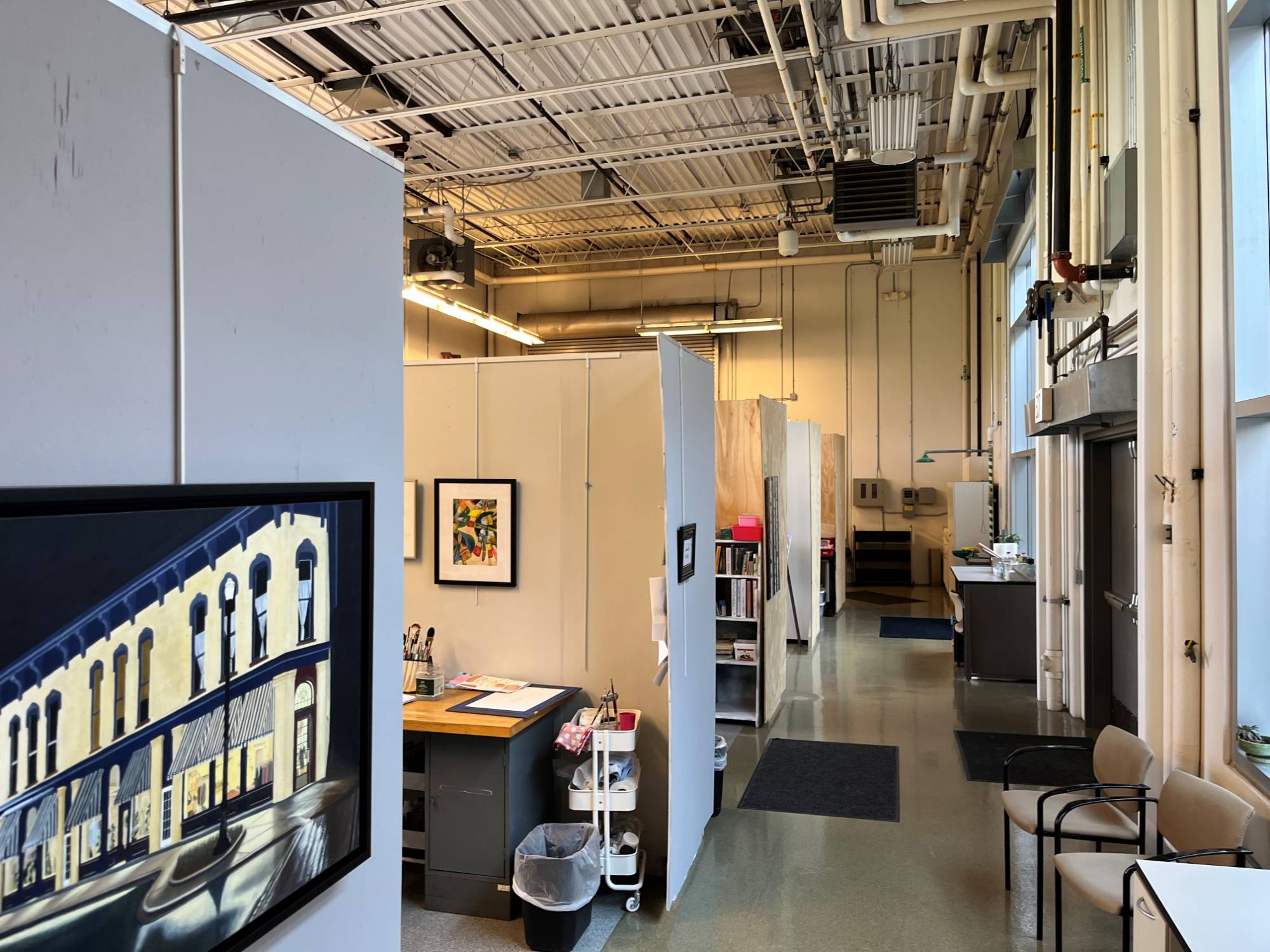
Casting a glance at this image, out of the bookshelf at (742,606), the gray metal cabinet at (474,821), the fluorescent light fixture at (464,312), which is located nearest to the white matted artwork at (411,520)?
the gray metal cabinet at (474,821)

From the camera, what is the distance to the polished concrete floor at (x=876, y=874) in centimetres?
352

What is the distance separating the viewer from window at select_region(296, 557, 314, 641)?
1671mm

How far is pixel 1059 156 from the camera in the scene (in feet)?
16.7

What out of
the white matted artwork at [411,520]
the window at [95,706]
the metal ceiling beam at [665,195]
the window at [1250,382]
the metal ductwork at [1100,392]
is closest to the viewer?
the window at [95,706]

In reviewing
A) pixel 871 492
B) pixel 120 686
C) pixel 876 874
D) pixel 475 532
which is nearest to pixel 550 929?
pixel 876 874

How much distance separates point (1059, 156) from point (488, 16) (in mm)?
4164

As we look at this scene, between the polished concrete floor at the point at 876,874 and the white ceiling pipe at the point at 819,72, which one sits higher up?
the white ceiling pipe at the point at 819,72

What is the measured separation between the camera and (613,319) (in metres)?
14.2

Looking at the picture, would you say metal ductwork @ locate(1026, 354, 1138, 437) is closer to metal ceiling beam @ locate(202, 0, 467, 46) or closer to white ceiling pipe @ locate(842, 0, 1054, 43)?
white ceiling pipe @ locate(842, 0, 1054, 43)

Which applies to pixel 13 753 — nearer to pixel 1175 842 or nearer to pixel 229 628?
pixel 229 628

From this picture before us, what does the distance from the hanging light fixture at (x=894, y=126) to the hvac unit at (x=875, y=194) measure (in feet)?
1.89

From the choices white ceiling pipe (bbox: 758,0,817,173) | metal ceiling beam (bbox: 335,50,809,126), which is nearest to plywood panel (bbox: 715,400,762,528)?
white ceiling pipe (bbox: 758,0,817,173)

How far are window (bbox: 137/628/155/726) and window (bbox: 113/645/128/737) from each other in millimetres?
21

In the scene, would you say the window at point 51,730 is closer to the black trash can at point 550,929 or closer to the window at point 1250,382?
the black trash can at point 550,929
